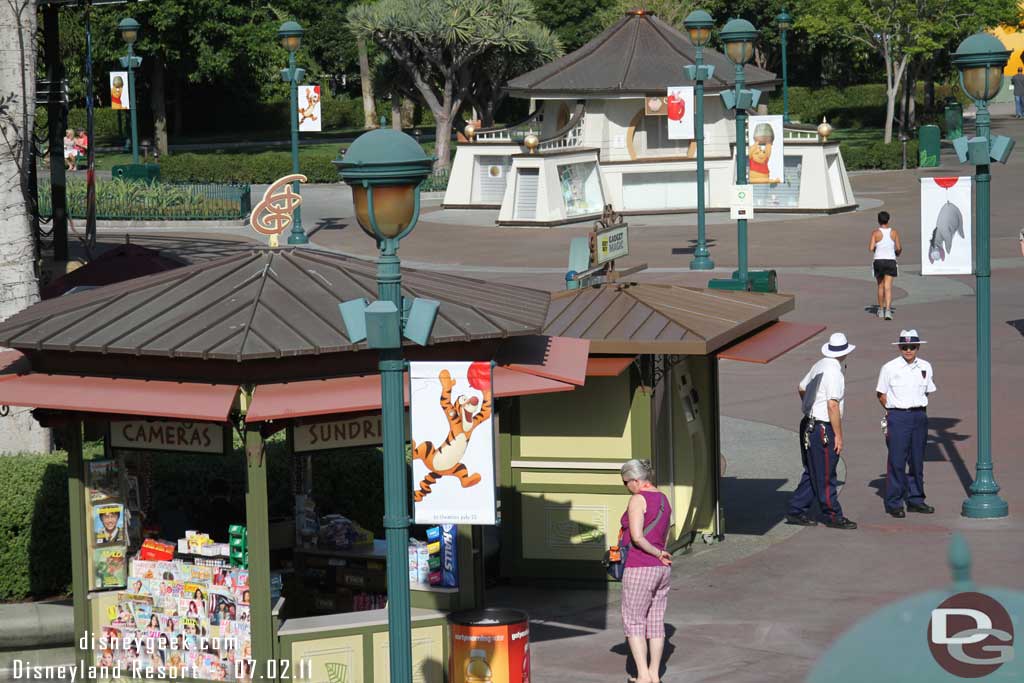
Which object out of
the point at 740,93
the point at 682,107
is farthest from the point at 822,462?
the point at 682,107

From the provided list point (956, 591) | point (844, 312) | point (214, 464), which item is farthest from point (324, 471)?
point (844, 312)

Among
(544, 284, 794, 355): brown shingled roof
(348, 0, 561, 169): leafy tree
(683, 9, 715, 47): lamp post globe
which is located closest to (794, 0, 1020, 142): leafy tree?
(348, 0, 561, 169): leafy tree

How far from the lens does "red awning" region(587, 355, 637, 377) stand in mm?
10969

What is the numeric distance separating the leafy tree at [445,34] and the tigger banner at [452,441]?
4603cm

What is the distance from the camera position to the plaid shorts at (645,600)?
29.2 ft

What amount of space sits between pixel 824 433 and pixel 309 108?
24769 mm

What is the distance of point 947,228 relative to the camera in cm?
1346

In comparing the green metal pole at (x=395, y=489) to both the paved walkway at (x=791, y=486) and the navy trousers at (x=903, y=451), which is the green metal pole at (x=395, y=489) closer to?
the paved walkway at (x=791, y=486)

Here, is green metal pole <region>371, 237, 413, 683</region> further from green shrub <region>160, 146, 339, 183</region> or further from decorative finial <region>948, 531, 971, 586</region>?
green shrub <region>160, 146, 339, 183</region>

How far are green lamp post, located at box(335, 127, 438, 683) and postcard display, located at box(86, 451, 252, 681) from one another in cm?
209

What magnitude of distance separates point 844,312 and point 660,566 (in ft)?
52.1

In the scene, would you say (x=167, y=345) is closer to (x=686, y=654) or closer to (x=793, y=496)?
(x=686, y=654)

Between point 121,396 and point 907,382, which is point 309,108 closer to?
point 907,382

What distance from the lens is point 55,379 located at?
8633mm
